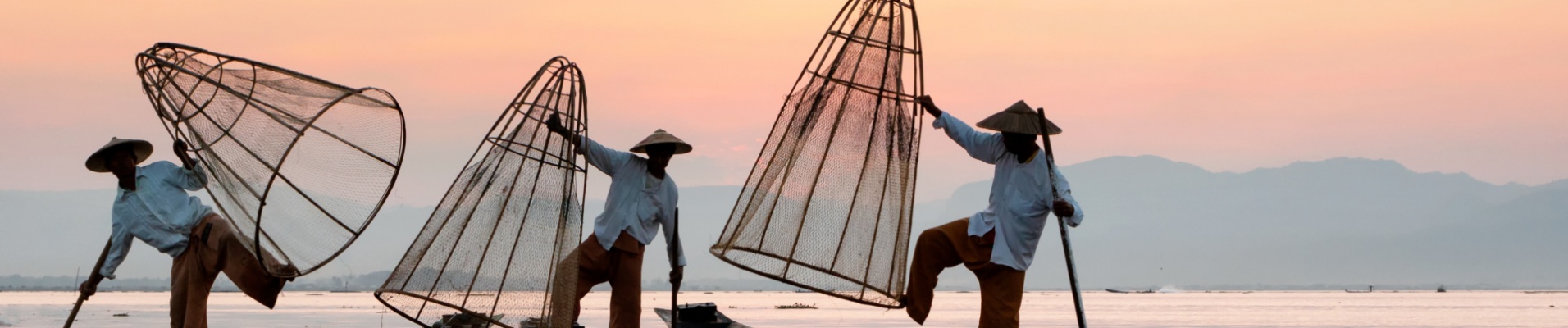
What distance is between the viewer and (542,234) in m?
10.4

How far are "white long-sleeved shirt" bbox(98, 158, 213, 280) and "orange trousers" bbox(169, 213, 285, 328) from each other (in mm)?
84

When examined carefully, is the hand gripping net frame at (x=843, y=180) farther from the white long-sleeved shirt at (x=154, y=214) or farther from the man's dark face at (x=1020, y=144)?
the white long-sleeved shirt at (x=154, y=214)

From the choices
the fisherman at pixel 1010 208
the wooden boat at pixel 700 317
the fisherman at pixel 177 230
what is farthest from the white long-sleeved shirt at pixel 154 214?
the wooden boat at pixel 700 317

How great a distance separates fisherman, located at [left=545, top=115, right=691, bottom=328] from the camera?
10.6 m

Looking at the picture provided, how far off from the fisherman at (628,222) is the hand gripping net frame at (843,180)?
1.64ft

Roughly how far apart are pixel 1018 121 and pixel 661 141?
251cm

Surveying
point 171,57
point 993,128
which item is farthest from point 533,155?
point 993,128

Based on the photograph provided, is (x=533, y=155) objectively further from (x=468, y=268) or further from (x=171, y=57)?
(x=171, y=57)

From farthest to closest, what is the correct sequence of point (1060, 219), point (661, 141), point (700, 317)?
point (700, 317) → point (661, 141) → point (1060, 219)

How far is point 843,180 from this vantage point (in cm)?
1091

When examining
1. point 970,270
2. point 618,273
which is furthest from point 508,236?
point 970,270

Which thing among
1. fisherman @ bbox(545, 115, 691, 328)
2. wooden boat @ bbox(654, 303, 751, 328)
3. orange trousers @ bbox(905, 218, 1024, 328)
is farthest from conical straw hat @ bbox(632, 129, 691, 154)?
wooden boat @ bbox(654, 303, 751, 328)

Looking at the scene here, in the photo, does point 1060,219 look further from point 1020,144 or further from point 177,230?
point 177,230

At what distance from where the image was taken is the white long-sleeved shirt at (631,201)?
10.6 metres
